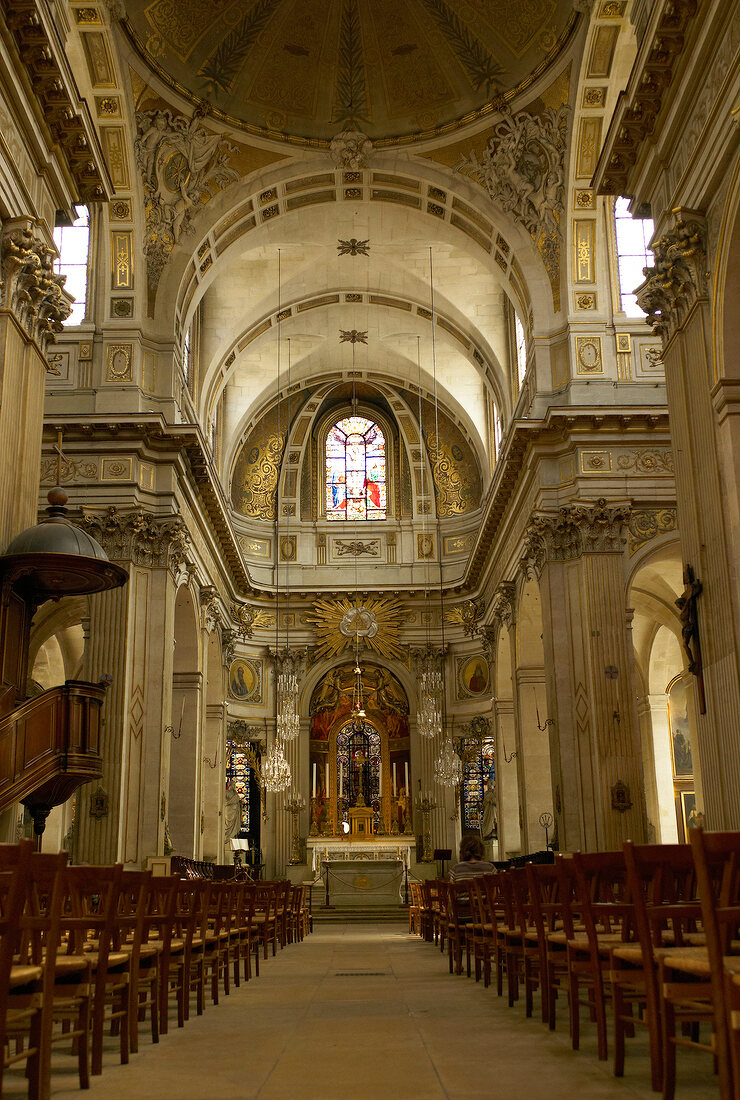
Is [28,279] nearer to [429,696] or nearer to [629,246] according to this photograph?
[629,246]

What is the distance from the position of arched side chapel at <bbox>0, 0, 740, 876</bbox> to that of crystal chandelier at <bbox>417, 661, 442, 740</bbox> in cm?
107

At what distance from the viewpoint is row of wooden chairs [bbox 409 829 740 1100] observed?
3.89 m

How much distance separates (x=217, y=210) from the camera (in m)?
21.6

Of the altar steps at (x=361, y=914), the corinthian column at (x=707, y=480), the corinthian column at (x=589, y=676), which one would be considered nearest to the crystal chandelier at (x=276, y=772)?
the altar steps at (x=361, y=914)

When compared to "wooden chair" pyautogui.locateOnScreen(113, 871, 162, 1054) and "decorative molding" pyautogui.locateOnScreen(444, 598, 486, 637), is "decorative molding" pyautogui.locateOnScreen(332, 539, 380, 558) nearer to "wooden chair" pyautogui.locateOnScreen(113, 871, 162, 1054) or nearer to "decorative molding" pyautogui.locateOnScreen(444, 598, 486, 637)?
"decorative molding" pyautogui.locateOnScreen(444, 598, 486, 637)

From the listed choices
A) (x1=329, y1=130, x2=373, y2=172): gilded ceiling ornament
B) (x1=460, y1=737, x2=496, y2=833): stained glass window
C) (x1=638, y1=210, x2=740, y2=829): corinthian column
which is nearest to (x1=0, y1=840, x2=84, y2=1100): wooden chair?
(x1=638, y1=210, x2=740, y2=829): corinthian column

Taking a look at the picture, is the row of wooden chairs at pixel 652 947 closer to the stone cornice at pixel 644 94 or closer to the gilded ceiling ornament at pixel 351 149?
the stone cornice at pixel 644 94

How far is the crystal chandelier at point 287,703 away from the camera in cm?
2675

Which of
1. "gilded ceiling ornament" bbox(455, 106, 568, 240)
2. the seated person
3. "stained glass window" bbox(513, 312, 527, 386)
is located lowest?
the seated person

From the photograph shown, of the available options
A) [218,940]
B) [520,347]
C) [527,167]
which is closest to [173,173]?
[527,167]

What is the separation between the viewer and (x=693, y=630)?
11.2 meters

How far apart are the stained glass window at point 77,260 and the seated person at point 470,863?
1239cm

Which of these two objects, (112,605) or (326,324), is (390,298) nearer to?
(326,324)

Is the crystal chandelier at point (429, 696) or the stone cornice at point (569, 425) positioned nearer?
the stone cornice at point (569, 425)
